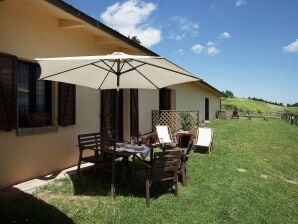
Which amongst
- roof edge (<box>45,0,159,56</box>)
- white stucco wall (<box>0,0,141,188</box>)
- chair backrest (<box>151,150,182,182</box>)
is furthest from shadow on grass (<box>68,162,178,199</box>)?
roof edge (<box>45,0,159,56</box>)

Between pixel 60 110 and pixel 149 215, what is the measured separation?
10.9 ft

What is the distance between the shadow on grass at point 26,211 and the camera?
159 inches

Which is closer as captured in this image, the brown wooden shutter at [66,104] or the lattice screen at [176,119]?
the brown wooden shutter at [66,104]

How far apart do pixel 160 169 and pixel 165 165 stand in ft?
0.37

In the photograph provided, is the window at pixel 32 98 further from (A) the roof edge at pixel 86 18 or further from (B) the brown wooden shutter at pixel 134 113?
(B) the brown wooden shutter at pixel 134 113

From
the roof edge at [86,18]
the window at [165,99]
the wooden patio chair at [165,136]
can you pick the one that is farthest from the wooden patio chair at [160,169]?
the window at [165,99]

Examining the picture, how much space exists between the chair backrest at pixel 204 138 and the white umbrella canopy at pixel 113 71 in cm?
503

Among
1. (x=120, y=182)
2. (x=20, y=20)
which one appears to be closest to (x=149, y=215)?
(x=120, y=182)

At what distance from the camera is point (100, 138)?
276 inches

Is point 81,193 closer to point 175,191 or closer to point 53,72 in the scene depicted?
point 175,191

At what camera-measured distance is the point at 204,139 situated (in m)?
10.6

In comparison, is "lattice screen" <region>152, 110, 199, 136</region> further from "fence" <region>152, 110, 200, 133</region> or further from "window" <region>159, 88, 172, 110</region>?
"window" <region>159, 88, 172, 110</region>

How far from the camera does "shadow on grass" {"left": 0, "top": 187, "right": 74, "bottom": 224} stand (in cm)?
405

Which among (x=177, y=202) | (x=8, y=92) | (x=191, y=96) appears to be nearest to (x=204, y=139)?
(x=177, y=202)
